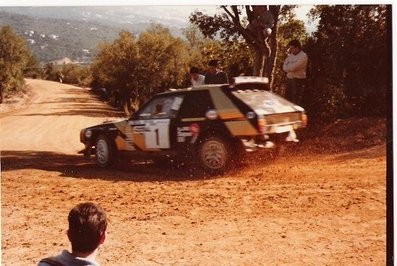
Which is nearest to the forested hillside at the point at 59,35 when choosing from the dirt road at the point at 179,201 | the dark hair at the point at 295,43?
the dirt road at the point at 179,201

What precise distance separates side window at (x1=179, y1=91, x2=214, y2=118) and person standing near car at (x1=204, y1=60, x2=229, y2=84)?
12 cm

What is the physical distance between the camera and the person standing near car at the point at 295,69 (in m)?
3.83

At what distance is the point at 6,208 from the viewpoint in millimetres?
3734

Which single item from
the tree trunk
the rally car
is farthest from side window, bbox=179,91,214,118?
the tree trunk

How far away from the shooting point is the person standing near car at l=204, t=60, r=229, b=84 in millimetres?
3809

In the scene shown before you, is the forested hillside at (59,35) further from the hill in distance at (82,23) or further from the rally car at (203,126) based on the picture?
the rally car at (203,126)

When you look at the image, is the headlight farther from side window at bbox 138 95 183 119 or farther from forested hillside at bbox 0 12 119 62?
forested hillside at bbox 0 12 119 62

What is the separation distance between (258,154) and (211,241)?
81cm

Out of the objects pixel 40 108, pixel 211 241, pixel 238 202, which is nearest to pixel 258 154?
pixel 238 202

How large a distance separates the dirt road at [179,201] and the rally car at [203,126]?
15 centimetres

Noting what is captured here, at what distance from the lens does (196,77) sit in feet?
12.8

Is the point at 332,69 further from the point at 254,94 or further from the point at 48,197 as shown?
the point at 48,197

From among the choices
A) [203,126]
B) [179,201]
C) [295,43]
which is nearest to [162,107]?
[203,126]

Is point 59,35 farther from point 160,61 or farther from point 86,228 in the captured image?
point 86,228
